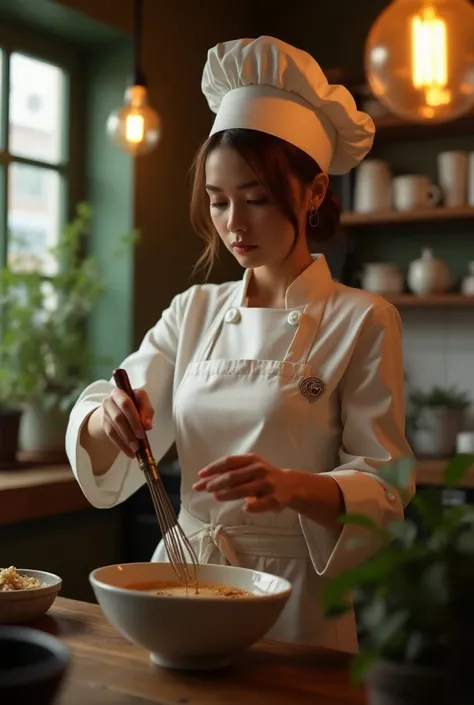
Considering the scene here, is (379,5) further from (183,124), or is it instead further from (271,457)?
(271,457)

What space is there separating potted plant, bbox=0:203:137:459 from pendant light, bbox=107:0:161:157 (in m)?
0.42

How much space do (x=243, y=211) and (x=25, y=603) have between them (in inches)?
26.6

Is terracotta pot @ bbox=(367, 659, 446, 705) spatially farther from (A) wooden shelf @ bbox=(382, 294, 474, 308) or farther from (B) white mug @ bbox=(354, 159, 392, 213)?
(B) white mug @ bbox=(354, 159, 392, 213)

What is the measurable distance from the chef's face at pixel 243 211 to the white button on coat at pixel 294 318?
0.11 meters

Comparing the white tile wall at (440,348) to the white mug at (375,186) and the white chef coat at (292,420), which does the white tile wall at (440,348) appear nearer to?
the white mug at (375,186)

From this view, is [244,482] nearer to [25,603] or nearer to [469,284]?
[25,603]

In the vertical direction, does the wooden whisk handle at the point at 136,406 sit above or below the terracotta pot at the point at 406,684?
above

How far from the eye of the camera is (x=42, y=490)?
2658 millimetres

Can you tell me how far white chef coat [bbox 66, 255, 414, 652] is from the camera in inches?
60.6

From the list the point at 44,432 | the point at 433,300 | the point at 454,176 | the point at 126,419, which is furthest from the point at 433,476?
the point at 126,419

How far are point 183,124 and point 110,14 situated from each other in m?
0.51

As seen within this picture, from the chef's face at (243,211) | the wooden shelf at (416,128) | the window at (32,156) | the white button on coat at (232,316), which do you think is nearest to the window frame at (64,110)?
the window at (32,156)

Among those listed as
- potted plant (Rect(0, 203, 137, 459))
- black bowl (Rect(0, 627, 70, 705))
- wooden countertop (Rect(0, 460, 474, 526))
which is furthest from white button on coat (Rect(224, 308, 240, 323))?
potted plant (Rect(0, 203, 137, 459))

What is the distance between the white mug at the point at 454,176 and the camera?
3.38 m
